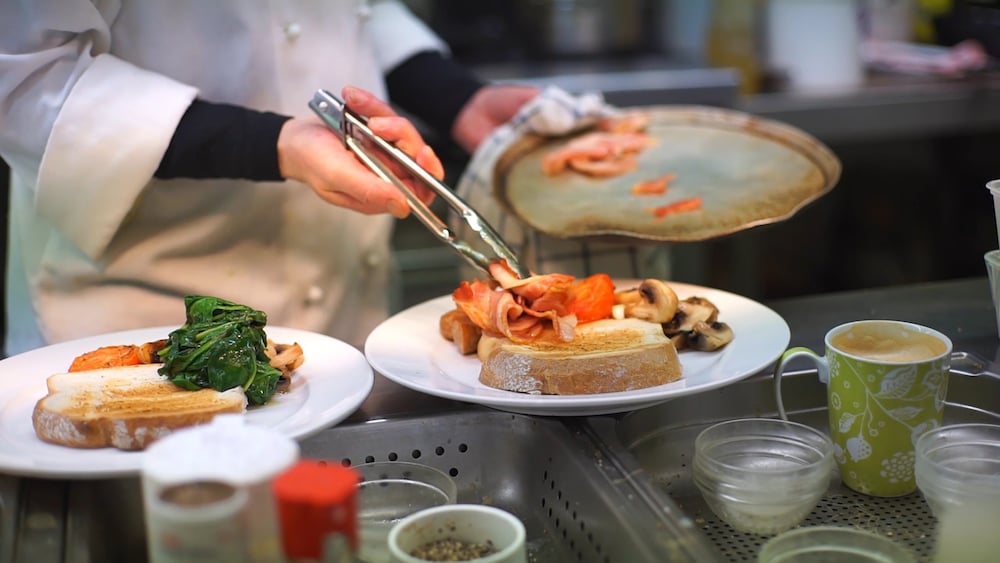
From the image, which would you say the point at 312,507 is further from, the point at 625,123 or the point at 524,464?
the point at 625,123

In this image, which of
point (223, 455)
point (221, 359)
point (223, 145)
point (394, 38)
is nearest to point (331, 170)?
Result: point (223, 145)

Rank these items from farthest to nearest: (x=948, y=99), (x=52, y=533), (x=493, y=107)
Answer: (x=948, y=99) < (x=493, y=107) < (x=52, y=533)

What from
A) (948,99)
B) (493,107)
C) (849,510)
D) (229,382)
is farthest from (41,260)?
(948,99)

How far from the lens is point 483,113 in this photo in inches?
75.5

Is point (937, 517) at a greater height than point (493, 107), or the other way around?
point (493, 107)

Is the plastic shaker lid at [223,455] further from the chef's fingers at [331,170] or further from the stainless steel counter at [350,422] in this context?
the chef's fingers at [331,170]

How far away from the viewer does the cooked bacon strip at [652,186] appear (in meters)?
1.55

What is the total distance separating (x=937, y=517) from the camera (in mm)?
901

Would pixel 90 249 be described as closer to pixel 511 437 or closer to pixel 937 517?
pixel 511 437

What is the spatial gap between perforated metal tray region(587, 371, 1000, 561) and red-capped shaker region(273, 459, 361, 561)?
0.38 meters

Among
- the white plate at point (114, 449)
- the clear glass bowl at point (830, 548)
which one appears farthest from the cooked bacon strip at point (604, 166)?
the clear glass bowl at point (830, 548)

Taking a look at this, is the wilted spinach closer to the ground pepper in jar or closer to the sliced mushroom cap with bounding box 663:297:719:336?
the ground pepper in jar

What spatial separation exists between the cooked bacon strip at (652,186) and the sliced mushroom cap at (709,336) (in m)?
0.41

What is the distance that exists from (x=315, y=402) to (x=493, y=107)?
1007 millimetres
